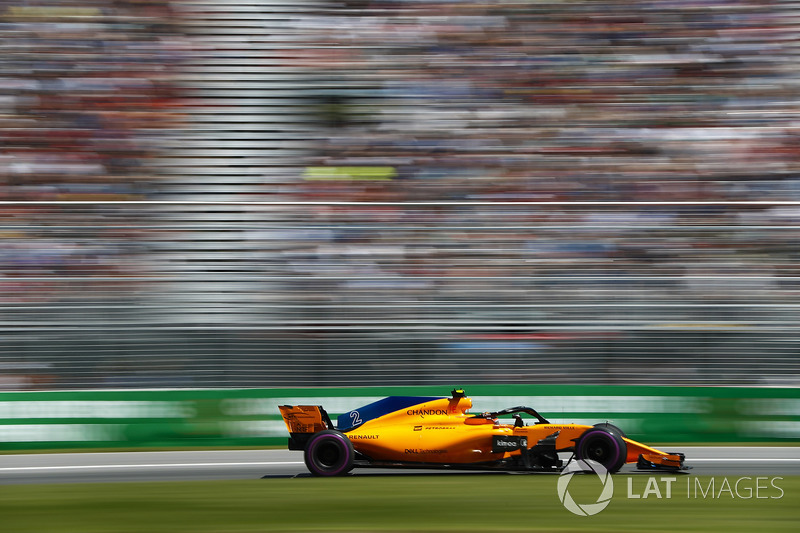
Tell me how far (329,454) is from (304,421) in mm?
326

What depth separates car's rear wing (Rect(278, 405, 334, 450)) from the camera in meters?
7.76

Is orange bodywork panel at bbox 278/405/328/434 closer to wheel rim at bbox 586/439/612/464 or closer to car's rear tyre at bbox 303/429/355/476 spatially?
car's rear tyre at bbox 303/429/355/476

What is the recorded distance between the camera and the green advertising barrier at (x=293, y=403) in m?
10.0

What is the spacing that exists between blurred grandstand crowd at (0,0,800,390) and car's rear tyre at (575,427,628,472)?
2.76 m

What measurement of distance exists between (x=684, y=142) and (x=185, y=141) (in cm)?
609

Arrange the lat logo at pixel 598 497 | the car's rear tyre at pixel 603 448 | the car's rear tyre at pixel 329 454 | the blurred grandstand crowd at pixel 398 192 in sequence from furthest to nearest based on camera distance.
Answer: the blurred grandstand crowd at pixel 398 192 < the car's rear tyre at pixel 329 454 < the car's rear tyre at pixel 603 448 < the lat logo at pixel 598 497

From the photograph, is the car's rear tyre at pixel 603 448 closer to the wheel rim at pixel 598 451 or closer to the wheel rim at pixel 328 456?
the wheel rim at pixel 598 451

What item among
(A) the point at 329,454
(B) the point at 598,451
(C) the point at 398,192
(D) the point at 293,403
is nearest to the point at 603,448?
(B) the point at 598,451

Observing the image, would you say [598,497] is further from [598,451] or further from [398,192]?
[398,192]

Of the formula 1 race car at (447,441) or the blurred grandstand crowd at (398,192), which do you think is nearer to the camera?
the formula 1 race car at (447,441)

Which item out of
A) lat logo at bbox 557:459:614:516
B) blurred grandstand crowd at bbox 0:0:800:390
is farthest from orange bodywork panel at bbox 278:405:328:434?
blurred grandstand crowd at bbox 0:0:800:390

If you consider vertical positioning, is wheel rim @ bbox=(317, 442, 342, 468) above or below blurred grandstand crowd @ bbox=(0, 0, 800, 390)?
below

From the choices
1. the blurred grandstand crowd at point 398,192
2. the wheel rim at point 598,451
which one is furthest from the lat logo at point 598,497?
the blurred grandstand crowd at point 398,192

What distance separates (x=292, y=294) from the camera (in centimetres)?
1036
